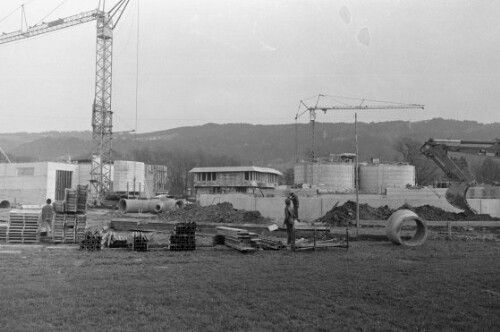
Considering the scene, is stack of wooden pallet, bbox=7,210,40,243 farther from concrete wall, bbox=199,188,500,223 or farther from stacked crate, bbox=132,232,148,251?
concrete wall, bbox=199,188,500,223

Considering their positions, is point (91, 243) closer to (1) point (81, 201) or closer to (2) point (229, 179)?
(1) point (81, 201)

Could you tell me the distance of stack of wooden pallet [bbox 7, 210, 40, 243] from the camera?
727 inches

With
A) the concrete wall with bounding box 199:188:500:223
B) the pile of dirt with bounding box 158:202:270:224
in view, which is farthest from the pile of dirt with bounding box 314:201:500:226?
the pile of dirt with bounding box 158:202:270:224

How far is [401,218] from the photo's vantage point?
58.3 ft

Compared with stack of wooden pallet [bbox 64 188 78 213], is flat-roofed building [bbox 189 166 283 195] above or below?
above

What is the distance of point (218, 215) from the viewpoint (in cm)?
2945

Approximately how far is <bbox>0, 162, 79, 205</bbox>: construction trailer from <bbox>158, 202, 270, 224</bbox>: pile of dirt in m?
37.0

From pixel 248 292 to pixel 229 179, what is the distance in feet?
268

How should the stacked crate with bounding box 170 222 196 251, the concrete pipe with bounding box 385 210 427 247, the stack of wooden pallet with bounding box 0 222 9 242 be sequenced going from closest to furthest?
the stacked crate with bounding box 170 222 196 251
the concrete pipe with bounding box 385 210 427 247
the stack of wooden pallet with bounding box 0 222 9 242

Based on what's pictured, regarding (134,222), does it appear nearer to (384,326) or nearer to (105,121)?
(384,326)

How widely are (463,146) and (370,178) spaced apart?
56004 mm

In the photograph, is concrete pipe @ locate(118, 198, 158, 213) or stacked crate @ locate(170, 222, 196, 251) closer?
stacked crate @ locate(170, 222, 196, 251)

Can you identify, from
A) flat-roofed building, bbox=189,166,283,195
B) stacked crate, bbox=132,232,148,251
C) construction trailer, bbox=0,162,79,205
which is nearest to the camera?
stacked crate, bbox=132,232,148,251

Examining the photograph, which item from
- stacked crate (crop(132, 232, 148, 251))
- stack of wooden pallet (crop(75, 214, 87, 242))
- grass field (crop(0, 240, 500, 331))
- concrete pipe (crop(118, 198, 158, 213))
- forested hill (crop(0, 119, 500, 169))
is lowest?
grass field (crop(0, 240, 500, 331))
